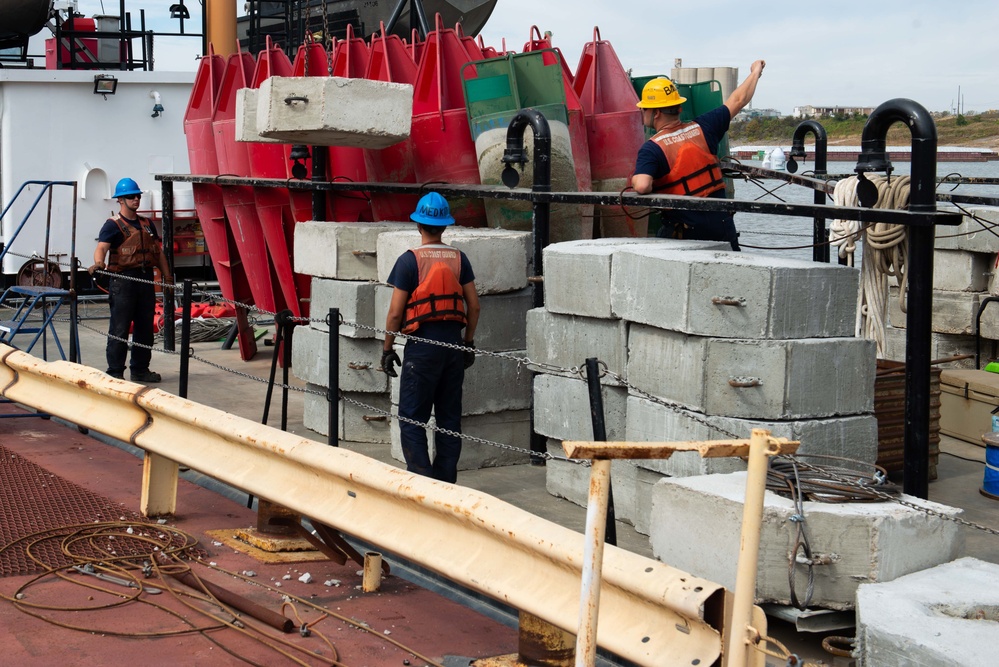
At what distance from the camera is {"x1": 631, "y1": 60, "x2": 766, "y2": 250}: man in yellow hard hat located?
794 cm

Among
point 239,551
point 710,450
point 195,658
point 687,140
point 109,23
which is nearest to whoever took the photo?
point 710,450

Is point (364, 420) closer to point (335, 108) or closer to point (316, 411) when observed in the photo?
point (316, 411)

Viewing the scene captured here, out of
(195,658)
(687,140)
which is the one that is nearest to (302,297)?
(687,140)

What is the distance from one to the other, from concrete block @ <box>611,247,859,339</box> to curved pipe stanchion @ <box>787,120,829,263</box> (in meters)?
2.68

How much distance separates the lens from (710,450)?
12.6 ft

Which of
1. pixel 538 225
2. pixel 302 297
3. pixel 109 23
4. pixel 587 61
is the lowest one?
A: pixel 302 297

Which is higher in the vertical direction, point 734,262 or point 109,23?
point 109,23

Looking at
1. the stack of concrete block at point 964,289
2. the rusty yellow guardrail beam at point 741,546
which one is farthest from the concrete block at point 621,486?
the stack of concrete block at point 964,289

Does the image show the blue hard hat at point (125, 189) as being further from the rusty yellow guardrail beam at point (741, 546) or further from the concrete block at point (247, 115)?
the rusty yellow guardrail beam at point (741, 546)

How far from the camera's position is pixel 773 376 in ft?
19.7

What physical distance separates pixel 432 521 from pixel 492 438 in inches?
125

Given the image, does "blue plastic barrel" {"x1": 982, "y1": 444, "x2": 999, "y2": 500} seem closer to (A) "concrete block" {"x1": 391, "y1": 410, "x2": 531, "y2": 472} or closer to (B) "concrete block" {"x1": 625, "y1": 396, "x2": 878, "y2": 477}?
(B) "concrete block" {"x1": 625, "y1": 396, "x2": 878, "y2": 477}

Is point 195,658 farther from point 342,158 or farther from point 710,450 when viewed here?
point 342,158

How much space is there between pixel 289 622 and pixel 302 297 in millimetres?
7183
